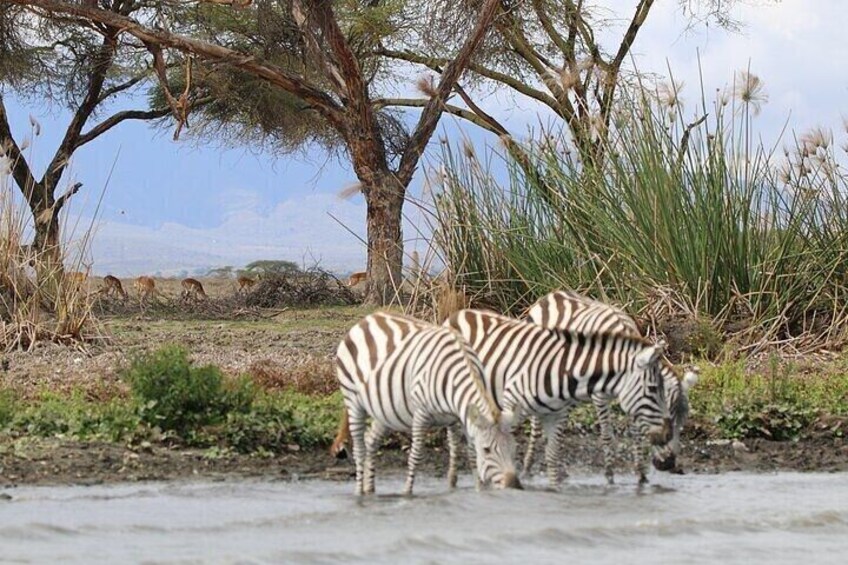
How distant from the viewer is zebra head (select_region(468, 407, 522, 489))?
293 inches

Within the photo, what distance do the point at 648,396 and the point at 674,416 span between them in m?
0.41

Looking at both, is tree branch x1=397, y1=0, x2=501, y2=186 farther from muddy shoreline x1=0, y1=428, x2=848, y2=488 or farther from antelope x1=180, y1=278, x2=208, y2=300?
muddy shoreline x1=0, y1=428, x2=848, y2=488

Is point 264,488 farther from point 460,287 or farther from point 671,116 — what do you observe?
point 671,116

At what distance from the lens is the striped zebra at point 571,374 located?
8188 mm

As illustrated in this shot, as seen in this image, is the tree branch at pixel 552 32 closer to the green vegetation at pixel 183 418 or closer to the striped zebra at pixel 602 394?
the striped zebra at pixel 602 394

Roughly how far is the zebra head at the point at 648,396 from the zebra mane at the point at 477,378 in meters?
0.93

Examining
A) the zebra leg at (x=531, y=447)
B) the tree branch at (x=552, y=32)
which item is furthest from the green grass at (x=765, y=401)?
the tree branch at (x=552, y=32)

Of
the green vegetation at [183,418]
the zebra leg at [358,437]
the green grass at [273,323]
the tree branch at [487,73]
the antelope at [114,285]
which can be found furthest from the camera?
the tree branch at [487,73]

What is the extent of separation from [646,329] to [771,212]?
1.68 meters

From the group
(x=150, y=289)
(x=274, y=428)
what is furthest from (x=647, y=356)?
(x=150, y=289)

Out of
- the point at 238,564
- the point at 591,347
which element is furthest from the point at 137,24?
the point at 238,564

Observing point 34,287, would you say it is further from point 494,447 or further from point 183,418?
point 494,447

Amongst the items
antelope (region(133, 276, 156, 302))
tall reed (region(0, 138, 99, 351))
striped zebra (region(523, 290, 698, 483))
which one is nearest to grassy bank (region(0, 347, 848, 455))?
striped zebra (region(523, 290, 698, 483))

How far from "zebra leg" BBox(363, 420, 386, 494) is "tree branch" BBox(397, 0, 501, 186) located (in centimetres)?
1351
